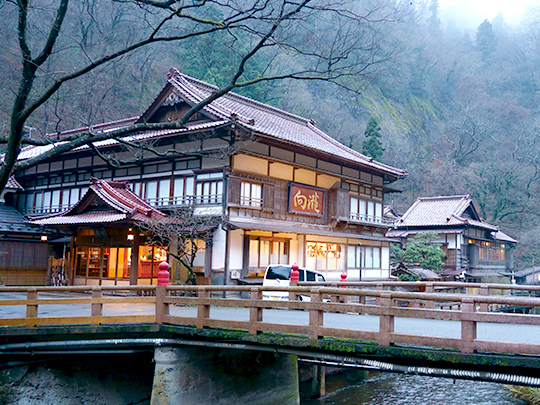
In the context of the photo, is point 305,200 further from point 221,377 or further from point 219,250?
point 221,377

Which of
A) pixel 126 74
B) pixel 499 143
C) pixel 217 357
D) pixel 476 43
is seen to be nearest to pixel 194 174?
pixel 217 357

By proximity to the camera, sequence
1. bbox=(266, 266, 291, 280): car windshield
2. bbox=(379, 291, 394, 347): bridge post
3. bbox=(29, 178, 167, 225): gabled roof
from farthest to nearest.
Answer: bbox=(29, 178, 167, 225): gabled roof
bbox=(266, 266, 291, 280): car windshield
bbox=(379, 291, 394, 347): bridge post

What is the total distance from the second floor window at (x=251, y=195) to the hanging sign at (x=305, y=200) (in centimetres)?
212

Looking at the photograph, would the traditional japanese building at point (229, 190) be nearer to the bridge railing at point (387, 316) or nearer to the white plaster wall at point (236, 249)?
the white plaster wall at point (236, 249)

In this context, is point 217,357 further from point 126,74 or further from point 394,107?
point 394,107

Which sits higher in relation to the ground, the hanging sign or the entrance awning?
the hanging sign

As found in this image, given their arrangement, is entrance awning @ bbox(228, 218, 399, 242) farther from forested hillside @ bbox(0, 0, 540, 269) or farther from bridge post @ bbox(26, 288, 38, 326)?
forested hillside @ bbox(0, 0, 540, 269)

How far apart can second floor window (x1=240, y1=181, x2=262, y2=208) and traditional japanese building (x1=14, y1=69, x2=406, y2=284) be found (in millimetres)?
55

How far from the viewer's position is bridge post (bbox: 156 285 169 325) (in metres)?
11.5

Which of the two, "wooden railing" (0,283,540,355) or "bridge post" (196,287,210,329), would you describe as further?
"bridge post" (196,287,210,329)

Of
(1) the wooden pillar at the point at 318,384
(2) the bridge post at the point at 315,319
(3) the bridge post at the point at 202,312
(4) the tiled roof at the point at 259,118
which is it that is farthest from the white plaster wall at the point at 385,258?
(2) the bridge post at the point at 315,319

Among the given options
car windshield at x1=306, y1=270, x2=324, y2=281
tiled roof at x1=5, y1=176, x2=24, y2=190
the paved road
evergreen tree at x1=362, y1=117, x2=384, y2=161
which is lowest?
the paved road

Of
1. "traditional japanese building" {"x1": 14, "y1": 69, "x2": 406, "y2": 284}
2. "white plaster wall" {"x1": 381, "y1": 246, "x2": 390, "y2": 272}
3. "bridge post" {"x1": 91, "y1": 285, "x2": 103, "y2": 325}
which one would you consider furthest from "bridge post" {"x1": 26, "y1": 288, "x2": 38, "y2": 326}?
"white plaster wall" {"x1": 381, "y1": 246, "x2": 390, "y2": 272}

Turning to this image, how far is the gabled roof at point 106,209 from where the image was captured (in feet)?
70.3
